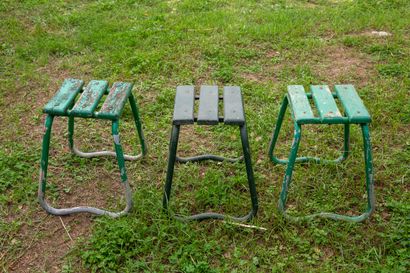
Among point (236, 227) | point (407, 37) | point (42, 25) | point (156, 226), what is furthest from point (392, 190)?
point (42, 25)

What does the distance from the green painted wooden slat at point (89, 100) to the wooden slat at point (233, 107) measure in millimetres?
762

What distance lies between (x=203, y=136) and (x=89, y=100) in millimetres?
1122

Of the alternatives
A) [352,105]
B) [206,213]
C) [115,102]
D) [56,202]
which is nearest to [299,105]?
[352,105]

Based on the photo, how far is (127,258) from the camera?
8.13 ft

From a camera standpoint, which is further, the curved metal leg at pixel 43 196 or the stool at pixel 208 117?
the curved metal leg at pixel 43 196

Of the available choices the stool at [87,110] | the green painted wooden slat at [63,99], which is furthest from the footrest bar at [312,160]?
the green painted wooden slat at [63,99]

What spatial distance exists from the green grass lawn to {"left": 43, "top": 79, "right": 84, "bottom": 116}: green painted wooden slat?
2.10ft

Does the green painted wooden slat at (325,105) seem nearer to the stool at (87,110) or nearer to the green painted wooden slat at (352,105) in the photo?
the green painted wooden slat at (352,105)

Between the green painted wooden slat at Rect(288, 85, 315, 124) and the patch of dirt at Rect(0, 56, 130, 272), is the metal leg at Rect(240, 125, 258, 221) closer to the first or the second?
the green painted wooden slat at Rect(288, 85, 315, 124)

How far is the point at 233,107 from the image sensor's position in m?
2.60

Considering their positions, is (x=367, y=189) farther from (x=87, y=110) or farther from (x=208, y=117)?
(x=87, y=110)

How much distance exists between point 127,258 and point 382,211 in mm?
1575

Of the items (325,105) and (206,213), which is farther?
(206,213)

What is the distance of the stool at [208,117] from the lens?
2477 millimetres
